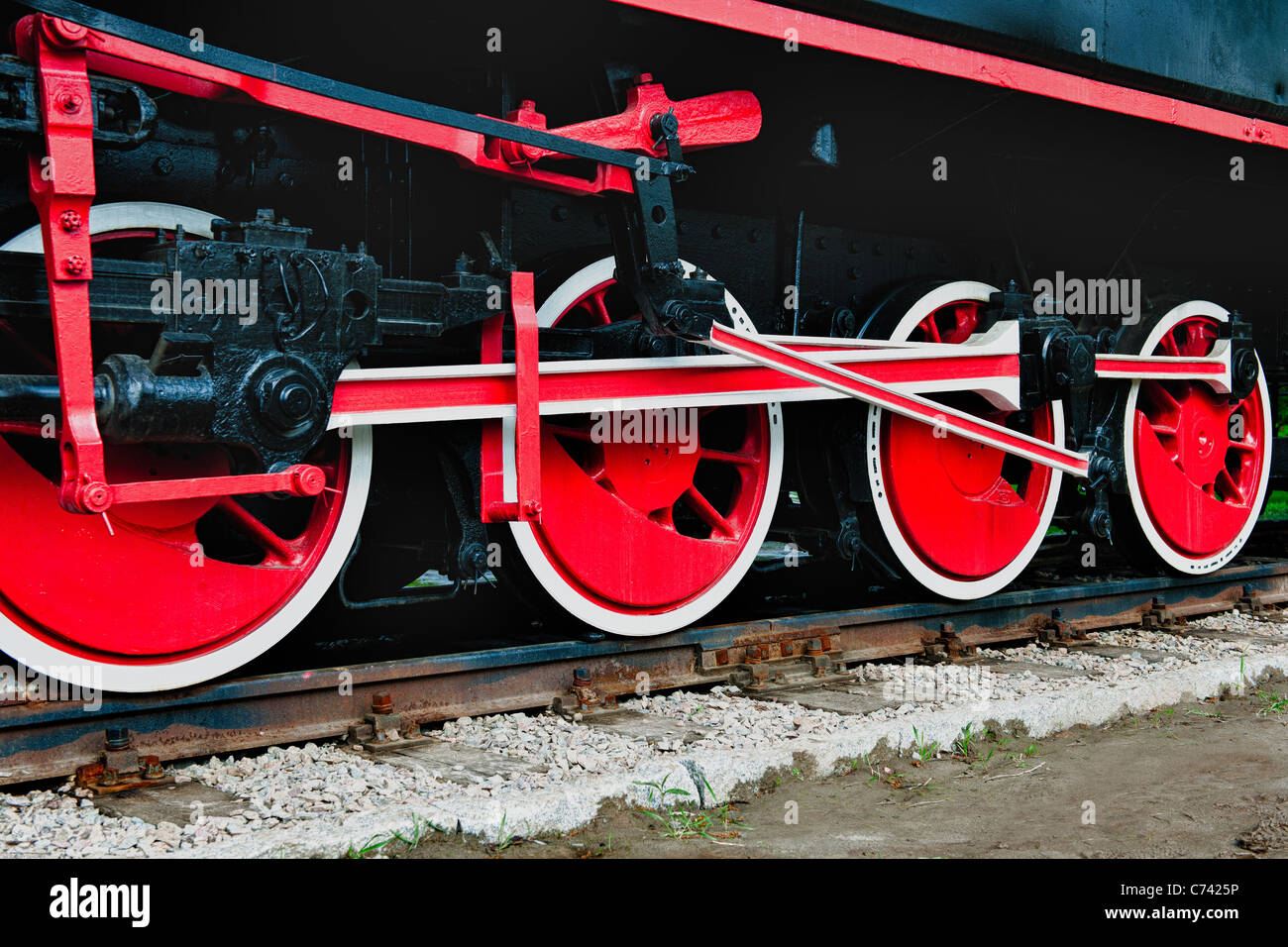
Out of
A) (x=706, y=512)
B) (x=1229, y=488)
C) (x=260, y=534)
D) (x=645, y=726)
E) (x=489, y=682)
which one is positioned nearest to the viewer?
(x=260, y=534)

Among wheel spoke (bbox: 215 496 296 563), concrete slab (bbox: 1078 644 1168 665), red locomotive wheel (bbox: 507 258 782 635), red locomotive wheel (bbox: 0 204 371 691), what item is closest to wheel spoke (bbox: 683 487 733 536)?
red locomotive wheel (bbox: 507 258 782 635)

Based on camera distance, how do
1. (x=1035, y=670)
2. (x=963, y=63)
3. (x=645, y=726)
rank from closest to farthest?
(x=645, y=726) → (x=963, y=63) → (x=1035, y=670)

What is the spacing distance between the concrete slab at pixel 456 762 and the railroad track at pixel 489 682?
3.7 inches

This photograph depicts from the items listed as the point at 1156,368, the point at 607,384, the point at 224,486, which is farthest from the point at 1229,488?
the point at 224,486

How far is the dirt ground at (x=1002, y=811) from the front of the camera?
2857mm

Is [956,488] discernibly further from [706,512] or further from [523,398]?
[523,398]

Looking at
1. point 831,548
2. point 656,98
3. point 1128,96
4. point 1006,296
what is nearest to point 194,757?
point 656,98

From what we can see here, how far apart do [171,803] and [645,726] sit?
1.23m

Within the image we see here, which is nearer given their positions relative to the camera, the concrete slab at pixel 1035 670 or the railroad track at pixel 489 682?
the railroad track at pixel 489 682

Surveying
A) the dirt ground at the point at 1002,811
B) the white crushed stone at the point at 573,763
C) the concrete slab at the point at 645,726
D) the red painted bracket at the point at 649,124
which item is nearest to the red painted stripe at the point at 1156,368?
the white crushed stone at the point at 573,763

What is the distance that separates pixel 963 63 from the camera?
4.11m

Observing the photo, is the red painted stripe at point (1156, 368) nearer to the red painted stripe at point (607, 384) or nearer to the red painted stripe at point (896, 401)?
the red painted stripe at point (896, 401)

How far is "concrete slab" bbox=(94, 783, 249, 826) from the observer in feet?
9.07

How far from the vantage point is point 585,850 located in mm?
2783
